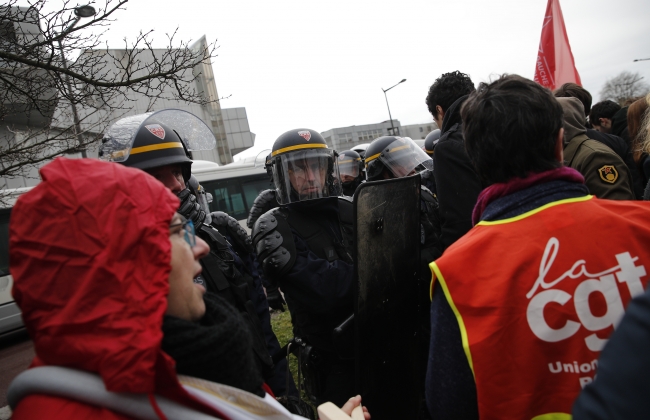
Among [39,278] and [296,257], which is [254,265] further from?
[39,278]

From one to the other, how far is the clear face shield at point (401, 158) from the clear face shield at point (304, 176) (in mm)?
1179

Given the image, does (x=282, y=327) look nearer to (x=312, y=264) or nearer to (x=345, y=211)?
(x=345, y=211)

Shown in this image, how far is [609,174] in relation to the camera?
96.0 inches

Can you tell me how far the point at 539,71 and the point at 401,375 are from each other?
5151 mm

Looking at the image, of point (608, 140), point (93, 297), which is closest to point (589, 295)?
point (93, 297)

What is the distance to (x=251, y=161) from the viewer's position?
15383mm

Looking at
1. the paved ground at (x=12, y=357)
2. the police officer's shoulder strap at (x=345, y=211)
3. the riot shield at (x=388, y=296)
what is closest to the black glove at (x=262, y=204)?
the police officer's shoulder strap at (x=345, y=211)

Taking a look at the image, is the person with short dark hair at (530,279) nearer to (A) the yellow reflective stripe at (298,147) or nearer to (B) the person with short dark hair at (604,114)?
(A) the yellow reflective stripe at (298,147)

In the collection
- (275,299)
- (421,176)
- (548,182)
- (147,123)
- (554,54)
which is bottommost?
(275,299)

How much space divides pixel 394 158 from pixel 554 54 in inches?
130

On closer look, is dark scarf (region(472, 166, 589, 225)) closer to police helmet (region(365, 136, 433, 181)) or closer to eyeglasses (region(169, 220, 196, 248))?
eyeglasses (region(169, 220, 196, 248))

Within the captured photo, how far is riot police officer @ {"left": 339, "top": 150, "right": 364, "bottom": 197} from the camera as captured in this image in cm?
693

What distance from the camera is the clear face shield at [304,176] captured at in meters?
2.89

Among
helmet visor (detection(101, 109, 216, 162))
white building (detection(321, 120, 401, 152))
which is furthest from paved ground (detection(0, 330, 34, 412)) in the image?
white building (detection(321, 120, 401, 152))
